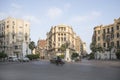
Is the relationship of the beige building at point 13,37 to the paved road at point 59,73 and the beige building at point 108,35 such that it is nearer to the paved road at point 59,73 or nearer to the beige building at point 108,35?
the beige building at point 108,35

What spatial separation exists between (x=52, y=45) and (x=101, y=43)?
41.2 meters

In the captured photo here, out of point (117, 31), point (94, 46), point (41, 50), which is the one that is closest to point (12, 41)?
point (94, 46)

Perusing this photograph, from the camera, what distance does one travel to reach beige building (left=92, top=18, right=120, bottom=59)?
297 ft

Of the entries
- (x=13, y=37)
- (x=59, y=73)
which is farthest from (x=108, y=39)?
(x=59, y=73)

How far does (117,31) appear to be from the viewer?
8962cm

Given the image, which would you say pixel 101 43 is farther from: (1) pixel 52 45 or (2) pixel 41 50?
(2) pixel 41 50

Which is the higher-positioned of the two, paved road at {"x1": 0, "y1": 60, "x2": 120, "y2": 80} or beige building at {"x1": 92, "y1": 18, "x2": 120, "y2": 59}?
beige building at {"x1": 92, "y1": 18, "x2": 120, "y2": 59}

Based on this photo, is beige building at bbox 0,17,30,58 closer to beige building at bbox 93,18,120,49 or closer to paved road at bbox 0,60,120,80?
beige building at bbox 93,18,120,49

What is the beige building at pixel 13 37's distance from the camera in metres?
94.6

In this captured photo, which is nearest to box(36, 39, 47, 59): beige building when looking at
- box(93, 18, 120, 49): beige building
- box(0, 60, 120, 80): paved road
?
box(93, 18, 120, 49): beige building

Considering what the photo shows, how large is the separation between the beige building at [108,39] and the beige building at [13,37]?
34.4 m

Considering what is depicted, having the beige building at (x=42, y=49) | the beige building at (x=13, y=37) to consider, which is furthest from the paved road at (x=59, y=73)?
the beige building at (x=42, y=49)

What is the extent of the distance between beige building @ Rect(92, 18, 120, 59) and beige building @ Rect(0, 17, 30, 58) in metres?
34.4

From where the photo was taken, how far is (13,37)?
95.5 metres
